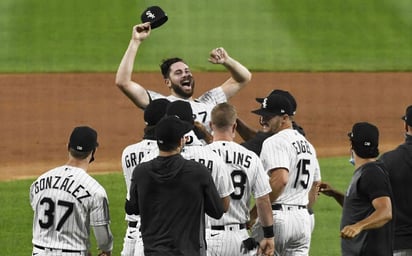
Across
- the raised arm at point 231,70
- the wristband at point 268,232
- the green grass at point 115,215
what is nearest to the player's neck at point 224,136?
the wristband at point 268,232

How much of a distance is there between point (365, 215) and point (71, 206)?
211 cm

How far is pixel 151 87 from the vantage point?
21.1m

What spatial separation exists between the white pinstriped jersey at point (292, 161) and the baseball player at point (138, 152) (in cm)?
105

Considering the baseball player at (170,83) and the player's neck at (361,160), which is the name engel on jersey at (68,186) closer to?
the baseball player at (170,83)

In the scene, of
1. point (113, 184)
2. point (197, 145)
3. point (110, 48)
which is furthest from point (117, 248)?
point (110, 48)

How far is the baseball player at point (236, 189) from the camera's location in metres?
8.02

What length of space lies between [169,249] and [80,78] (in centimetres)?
1543

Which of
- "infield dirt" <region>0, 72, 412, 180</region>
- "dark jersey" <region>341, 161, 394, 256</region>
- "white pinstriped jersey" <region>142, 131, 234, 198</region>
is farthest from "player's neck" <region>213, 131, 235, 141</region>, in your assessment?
"infield dirt" <region>0, 72, 412, 180</region>

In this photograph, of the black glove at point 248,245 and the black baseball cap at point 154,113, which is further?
the black glove at point 248,245

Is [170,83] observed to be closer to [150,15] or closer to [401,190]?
[150,15]

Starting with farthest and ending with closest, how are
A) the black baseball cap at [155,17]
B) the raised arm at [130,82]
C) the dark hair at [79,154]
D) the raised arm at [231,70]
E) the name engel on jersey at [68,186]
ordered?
the raised arm at [231,70], the black baseball cap at [155,17], the raised arm at [130,82], the dark hair at [79,154], the name engel on jersey at [68,186]

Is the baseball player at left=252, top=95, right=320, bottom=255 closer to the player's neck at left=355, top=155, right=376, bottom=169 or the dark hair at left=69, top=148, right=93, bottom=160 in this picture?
the player's neck at left=355, top=155, right=376, bottom=169

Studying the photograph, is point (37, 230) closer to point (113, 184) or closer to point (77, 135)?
point (77, 135)

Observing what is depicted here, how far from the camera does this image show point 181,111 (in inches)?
303
